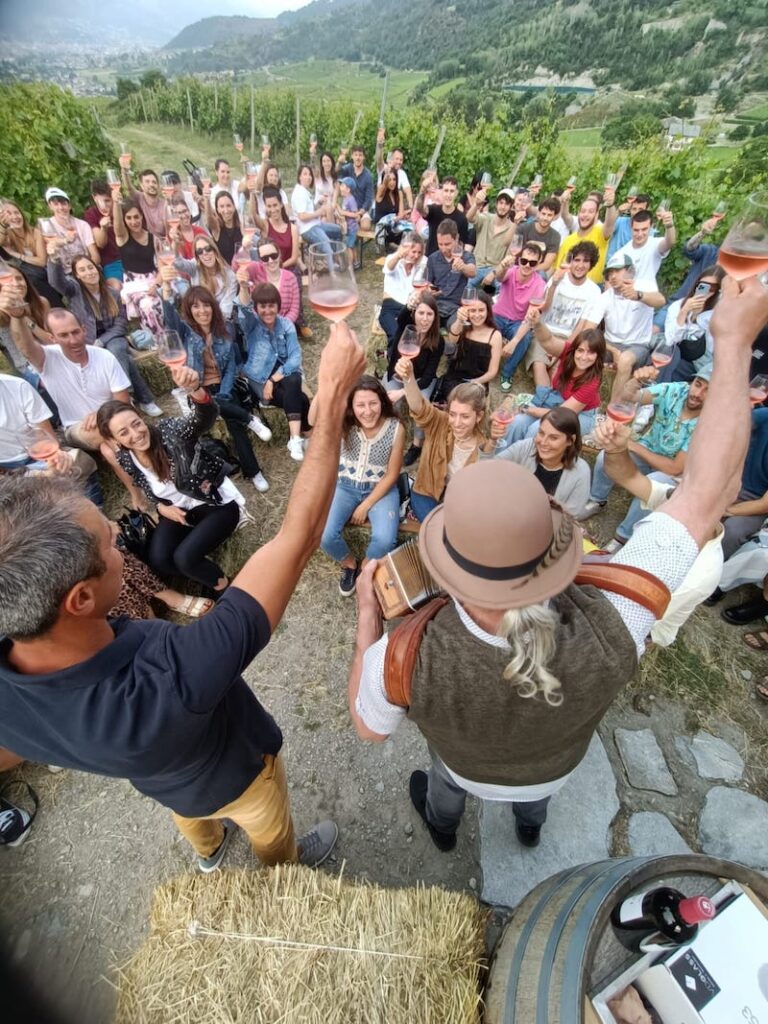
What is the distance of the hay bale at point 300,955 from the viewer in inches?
65.1

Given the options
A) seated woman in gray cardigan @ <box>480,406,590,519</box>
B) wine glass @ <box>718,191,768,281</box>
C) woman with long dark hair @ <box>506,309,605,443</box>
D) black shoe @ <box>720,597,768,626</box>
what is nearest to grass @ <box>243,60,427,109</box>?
woman with long dark hair @ <box>506,309,605,443</box>

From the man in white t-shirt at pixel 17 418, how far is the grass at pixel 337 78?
69.2 metres

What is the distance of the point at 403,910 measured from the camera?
187cm

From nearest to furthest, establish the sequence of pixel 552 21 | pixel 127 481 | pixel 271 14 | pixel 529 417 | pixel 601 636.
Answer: pixel 601 636 < pixel 127 481 < pixel 529 417 < pixel 552 21 < pixel 271 14

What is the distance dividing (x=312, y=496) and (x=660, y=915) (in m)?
1.75

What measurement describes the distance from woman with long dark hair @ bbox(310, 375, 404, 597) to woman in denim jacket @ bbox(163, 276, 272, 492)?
1240 mm

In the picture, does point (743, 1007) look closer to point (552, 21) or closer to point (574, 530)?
point (574, 530)

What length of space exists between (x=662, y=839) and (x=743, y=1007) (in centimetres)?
179

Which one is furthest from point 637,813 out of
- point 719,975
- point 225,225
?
point 225,225

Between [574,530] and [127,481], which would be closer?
[574,530]

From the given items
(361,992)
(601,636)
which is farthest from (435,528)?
(361,992)

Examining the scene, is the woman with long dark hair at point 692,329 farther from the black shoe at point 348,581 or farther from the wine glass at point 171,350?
the wine glass at point 171,350

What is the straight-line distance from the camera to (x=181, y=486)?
154 inches

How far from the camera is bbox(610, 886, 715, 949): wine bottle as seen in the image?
1.46m
